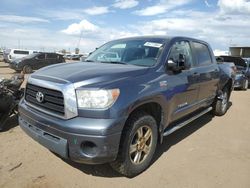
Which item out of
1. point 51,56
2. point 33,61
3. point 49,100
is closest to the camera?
point 49,100

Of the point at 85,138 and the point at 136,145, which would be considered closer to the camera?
the point at 85,138

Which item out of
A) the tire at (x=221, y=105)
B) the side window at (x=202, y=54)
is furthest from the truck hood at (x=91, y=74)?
the tire at (x=221, y=105)

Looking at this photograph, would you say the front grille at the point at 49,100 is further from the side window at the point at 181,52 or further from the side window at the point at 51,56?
the side window at the point at 51,56

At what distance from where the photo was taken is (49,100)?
3.33 meters

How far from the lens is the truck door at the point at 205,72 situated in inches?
207

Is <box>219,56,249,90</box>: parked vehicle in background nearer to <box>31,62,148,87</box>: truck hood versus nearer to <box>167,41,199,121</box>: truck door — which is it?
<box>167,41,199,121</box>: truck door

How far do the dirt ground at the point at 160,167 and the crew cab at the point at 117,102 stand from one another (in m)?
0.32

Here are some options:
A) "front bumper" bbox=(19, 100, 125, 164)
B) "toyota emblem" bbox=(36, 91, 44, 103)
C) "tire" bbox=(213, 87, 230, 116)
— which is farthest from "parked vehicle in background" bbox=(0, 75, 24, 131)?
"tire" bbox=(213, 87, 230, 116)

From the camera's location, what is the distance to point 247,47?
140ft

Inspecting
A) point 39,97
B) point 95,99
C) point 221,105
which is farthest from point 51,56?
point 95,99

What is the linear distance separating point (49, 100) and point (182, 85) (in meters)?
2.17

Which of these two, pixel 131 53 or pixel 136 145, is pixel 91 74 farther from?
pixel 131 53

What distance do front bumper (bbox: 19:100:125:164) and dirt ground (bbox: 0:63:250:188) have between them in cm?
55

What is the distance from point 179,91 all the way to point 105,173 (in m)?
1.73
